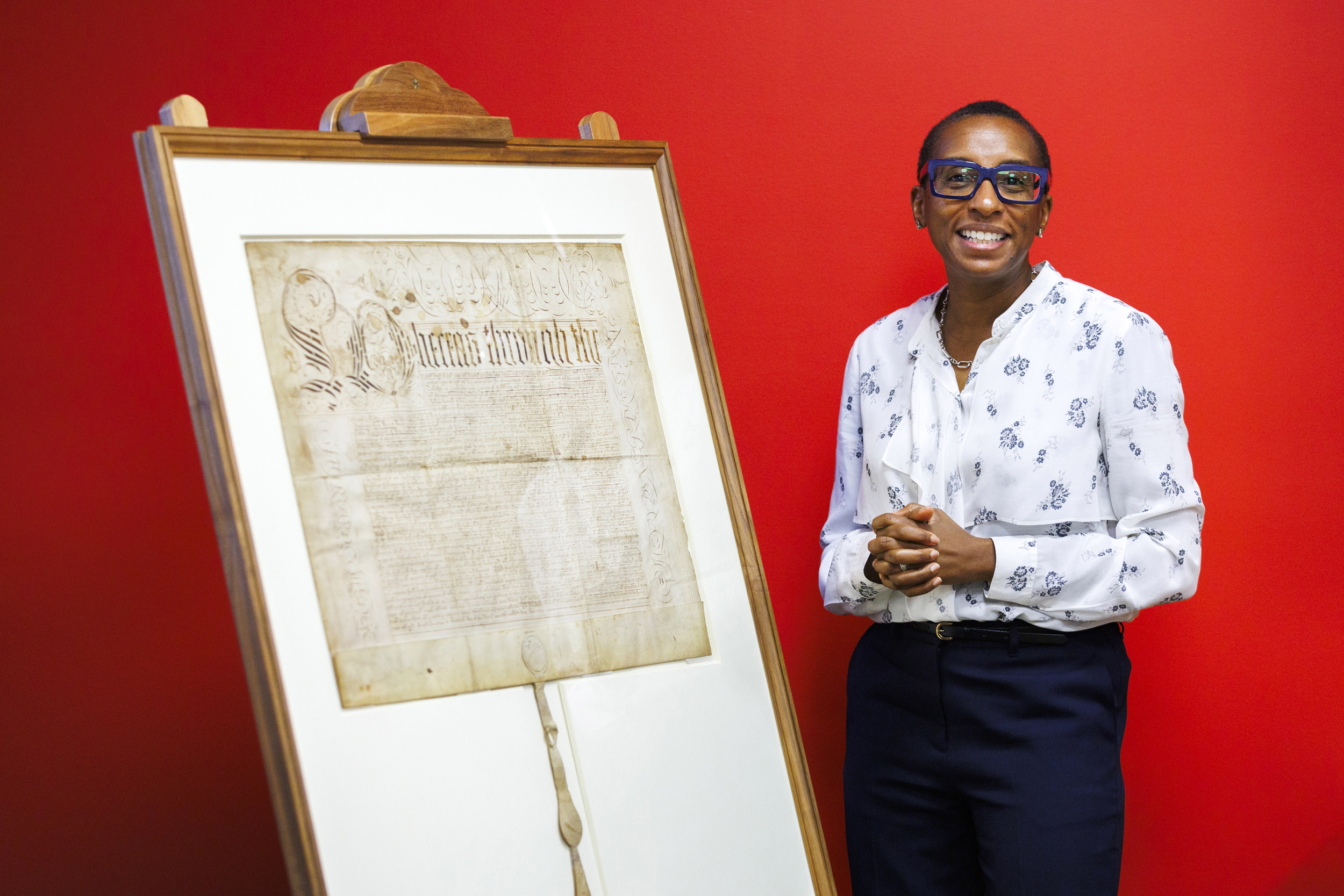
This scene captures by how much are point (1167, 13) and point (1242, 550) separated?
1.12 metres

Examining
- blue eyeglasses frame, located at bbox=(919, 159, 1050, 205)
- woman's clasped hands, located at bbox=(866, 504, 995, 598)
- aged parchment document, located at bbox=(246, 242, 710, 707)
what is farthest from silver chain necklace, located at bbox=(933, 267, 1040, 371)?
aged parchment document, located at bbox=(246, 242, 710, 707)

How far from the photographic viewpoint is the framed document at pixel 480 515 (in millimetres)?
1086

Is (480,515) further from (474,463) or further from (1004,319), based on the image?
(1004,319)

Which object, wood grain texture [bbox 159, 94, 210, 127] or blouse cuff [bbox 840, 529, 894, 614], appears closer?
wood grain texture [bbox 159, 94, 210, 127]

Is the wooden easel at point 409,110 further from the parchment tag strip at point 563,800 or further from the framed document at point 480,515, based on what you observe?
the parchment tag strip at point 563,800

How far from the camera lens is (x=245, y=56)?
184cm

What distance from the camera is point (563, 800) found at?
1173 mm

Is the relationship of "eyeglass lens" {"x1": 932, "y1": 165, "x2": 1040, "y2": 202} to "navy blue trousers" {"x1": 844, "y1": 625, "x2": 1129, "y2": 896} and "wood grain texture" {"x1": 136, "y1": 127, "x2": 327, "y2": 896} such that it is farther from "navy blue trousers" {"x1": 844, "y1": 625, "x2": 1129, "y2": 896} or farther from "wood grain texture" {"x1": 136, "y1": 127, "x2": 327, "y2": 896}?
"wood grain texture" {"x1": 136, "y1": 127, "x2": 327, "y2": 896}

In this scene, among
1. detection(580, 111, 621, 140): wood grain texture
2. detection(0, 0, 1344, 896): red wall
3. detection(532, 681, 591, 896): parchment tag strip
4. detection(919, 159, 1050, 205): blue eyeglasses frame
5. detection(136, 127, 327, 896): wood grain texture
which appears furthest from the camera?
detection(0, 0, 1344, 896): red wall

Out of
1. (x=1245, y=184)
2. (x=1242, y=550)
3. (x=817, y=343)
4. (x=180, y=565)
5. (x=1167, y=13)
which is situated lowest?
(x=1242, y=550)

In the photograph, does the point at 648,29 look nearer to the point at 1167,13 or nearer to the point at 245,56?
the point at 245,56

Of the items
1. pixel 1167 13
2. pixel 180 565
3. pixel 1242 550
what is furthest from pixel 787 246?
pixel 180 565

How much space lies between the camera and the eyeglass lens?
5.17ft

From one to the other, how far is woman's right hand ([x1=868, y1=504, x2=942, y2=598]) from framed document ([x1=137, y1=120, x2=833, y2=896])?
22cm
